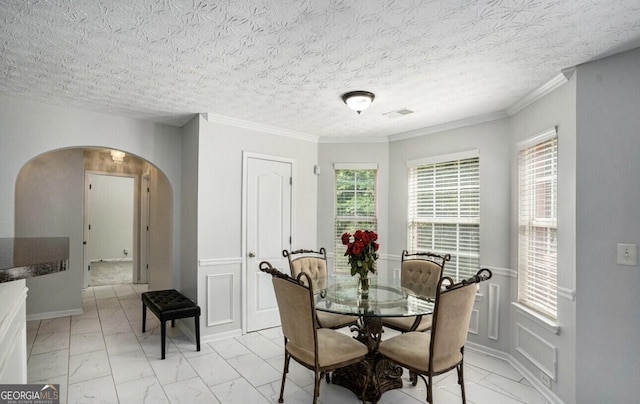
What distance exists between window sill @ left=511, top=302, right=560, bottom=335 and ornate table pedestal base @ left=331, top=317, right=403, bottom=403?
1.22 m

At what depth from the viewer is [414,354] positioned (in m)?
2.37

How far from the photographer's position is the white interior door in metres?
4.18

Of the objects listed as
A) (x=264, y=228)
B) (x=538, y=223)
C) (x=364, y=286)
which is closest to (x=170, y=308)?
(x=264, y=228)

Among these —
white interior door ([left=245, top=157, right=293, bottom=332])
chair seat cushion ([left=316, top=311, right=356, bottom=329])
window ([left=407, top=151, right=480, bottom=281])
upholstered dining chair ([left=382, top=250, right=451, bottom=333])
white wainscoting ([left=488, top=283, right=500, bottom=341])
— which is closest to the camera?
upholstered dining chair ([left=382, top=250, right=451, bottom=333])

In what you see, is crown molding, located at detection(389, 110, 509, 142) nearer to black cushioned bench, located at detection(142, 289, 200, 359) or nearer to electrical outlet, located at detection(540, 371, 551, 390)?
electrical outlet, located at detection(540, 371, 551, 390)

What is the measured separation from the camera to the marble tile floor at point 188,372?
266 cm

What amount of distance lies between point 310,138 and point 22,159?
10.4 ft

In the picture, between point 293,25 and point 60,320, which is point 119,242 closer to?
point 60,320

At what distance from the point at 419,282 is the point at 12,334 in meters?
3.10

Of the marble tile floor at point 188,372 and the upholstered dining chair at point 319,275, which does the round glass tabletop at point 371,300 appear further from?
the marble tile floor at point 188,372

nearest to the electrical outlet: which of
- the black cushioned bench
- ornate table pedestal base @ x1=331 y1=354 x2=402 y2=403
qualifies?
ornate table pedestal base @ x1=331 y1=354 x2=402 y2=403

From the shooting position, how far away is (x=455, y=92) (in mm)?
3039

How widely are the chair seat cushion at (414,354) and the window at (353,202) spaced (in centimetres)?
217

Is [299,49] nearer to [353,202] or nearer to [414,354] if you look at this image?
[414,354]
